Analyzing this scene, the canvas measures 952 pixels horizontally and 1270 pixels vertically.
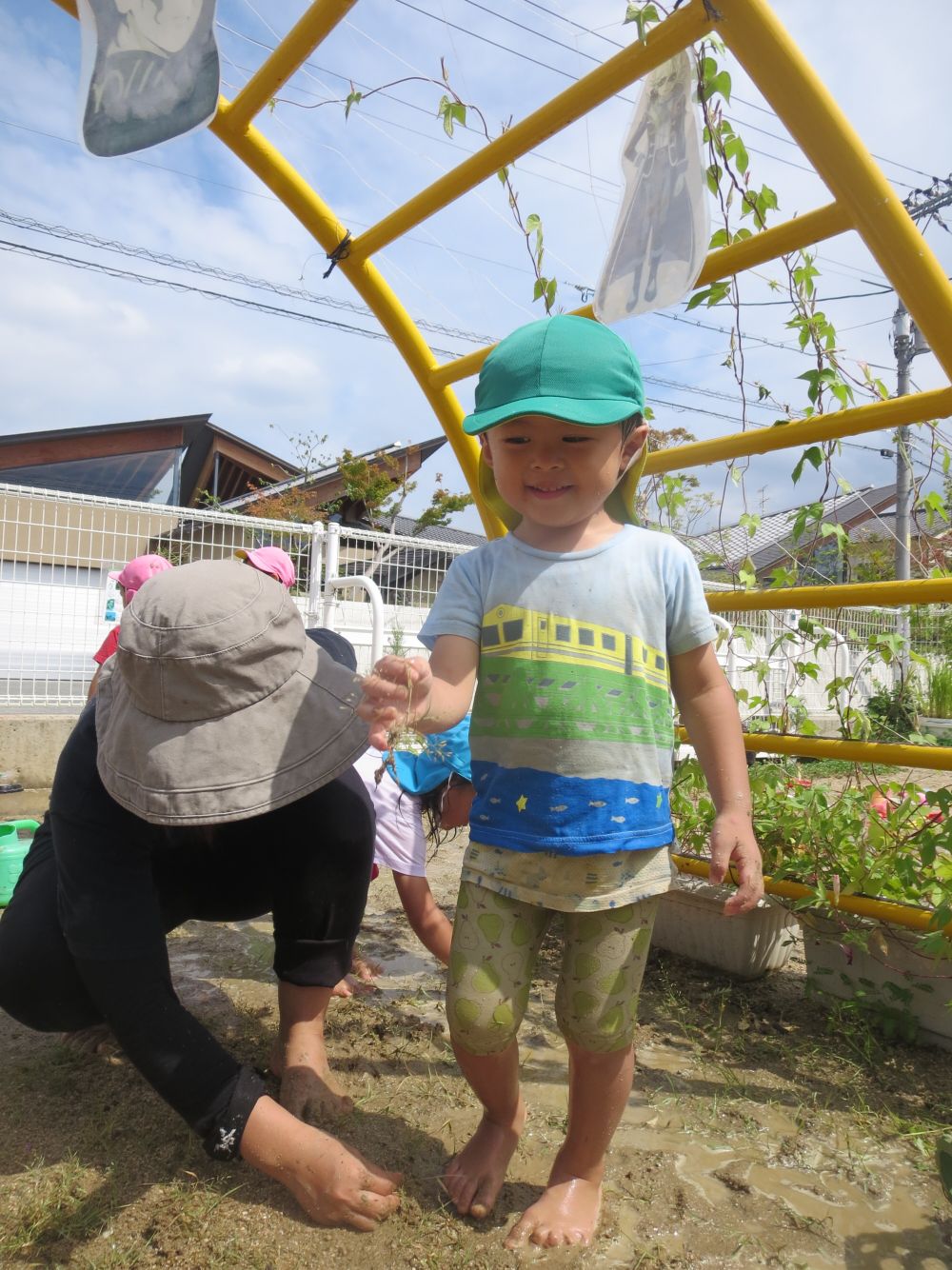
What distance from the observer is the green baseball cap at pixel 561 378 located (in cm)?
129

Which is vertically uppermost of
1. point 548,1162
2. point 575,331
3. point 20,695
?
point 575,331

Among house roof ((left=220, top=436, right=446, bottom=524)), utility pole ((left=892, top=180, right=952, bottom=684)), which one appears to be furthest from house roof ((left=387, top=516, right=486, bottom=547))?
utility pole ((left=892, top=180, right=952, bottom=684))

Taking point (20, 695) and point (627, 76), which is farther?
point (20, 695)

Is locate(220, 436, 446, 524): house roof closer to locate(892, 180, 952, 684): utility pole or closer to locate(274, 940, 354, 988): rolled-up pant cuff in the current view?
locate(892, 180, 952, 684): utility pole

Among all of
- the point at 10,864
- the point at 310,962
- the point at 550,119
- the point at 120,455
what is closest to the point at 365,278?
the point at 550,119

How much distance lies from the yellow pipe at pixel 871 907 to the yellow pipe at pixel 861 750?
29 cm

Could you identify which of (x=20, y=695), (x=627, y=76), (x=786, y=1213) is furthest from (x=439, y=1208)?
(x=20, y=695)

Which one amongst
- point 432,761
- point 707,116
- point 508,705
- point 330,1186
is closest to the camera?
point 330,1186

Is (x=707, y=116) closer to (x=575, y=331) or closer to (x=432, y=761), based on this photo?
(x=575, y=331)

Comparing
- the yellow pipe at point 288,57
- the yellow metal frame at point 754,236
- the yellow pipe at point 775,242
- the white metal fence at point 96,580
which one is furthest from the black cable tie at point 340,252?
the white metal fence at point 96,580

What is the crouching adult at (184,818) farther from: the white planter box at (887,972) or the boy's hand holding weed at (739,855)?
the white planter box at (887,972)

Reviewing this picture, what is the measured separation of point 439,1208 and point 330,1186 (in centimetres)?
19

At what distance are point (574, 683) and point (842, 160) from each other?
0.86m

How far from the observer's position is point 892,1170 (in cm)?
143
